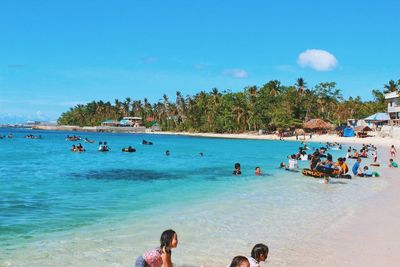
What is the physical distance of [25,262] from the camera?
372 inches

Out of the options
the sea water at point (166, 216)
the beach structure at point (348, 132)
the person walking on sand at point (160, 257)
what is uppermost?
the beach structure at point (348, 132)

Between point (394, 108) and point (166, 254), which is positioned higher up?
point (394, 108)

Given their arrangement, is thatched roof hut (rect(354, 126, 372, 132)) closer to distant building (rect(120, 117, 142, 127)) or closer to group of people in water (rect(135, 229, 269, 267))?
group of people in water (rect(135, 229, 269, 267))

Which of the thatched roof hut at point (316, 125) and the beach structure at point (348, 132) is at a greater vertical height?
the thatched roof hut at point (316, 125)

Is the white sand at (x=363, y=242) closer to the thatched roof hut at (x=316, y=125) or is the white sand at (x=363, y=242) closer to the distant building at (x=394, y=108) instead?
the distant building at (x=394, y=108)

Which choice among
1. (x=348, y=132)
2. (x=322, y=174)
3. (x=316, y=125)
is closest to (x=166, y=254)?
(x=322, y=174)

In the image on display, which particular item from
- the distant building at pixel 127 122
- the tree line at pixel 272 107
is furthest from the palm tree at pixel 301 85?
the distant building at pixel 127 122

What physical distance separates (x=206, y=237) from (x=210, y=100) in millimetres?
128385

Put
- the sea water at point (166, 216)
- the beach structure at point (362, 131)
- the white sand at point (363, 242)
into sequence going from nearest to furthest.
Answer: the white sand at point (363, 242)
the sea water at point (166, 216)
the beach structure at point (362, 131)

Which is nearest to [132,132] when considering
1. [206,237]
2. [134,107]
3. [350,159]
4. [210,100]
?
[134,107]

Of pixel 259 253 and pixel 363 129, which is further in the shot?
pixel 363 129

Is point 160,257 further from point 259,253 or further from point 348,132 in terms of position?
point 348,132

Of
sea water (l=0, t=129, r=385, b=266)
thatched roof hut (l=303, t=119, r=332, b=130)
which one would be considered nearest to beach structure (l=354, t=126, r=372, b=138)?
thatched roof hut (l=303, t=119, r=332, b=130)

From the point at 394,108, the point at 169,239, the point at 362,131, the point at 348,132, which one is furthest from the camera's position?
the point at 348,132
